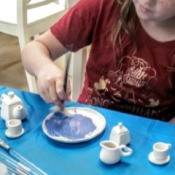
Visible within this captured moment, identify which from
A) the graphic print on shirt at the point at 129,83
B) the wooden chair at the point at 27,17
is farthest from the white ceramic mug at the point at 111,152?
the wooden chair at the point at 27,17

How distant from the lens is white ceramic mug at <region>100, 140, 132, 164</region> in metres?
0.77

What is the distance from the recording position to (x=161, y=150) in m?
0.79

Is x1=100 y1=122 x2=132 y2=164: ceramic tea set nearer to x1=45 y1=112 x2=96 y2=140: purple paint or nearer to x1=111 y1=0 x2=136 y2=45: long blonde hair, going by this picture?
x1=45 y1=112 x2=96 y2=140: purple paint

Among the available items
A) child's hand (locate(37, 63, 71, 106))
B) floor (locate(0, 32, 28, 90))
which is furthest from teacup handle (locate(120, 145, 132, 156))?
floor (locate(0, 32, 28, 90))

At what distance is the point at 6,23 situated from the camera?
2232 millimetres

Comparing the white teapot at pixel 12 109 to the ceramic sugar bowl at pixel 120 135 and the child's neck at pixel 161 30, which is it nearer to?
the ceramic sugar bowl at pixel 120 135

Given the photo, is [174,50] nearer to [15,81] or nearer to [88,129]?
[88,129]

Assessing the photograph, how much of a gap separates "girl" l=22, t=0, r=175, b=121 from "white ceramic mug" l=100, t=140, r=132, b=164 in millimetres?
301

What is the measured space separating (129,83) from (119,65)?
0.07 metres

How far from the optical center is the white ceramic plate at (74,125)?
2.85ft

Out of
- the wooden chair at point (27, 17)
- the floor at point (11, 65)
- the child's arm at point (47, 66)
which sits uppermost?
the child's arm at point (47, 66)

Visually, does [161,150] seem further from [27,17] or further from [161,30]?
[27,17]

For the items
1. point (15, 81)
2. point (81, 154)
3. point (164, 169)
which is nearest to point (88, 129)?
point (81, 154)

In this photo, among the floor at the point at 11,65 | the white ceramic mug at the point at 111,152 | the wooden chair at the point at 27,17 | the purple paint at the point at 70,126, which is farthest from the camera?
the floor at the point at 11,65
